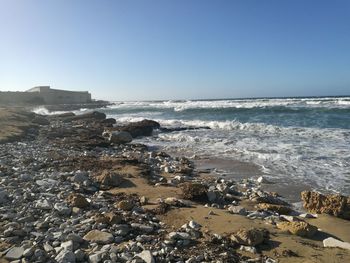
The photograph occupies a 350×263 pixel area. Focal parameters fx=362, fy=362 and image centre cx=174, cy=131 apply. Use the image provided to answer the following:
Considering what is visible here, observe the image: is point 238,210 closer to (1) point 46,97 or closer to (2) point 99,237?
(2) point 99,237

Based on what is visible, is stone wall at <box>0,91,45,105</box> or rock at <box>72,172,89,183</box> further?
stone wall at <box>0,91,45,105</box>

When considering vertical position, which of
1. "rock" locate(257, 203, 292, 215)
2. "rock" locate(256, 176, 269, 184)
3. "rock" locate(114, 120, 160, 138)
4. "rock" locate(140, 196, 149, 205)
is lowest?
"rock" locate(114, 120, 160, 138)

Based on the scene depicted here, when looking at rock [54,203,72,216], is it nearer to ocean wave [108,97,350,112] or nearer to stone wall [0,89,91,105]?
ocean wave [108,97,350,112]

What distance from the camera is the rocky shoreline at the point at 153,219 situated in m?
4.60

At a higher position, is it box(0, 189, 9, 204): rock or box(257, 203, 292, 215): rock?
box(0, 189, 9, 204): rock

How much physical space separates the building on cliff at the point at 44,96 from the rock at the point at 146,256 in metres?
69.1

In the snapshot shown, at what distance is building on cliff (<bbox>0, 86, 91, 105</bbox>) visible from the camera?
68688mm

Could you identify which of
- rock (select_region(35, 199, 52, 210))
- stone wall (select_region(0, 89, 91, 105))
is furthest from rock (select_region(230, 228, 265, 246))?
stone wall (select_region(0, 89, 91, 105))

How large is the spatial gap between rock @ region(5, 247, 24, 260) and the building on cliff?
68.3 meters

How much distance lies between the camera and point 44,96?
78.4 meters

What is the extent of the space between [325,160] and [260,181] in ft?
11.6

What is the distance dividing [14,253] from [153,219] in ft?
7.02

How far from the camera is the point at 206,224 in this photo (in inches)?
223

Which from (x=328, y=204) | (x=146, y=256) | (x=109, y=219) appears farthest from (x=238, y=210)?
(x=146, y=256)
